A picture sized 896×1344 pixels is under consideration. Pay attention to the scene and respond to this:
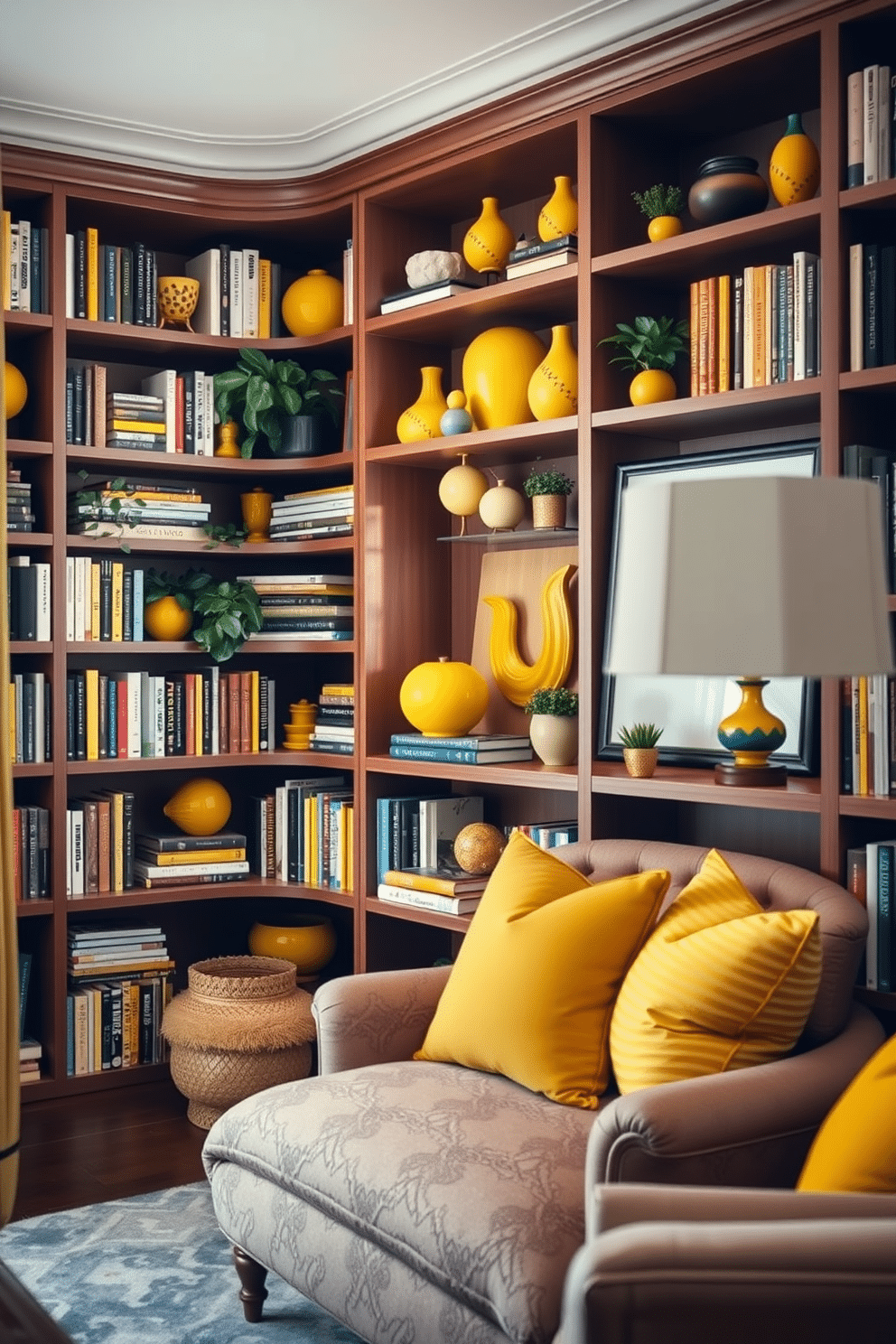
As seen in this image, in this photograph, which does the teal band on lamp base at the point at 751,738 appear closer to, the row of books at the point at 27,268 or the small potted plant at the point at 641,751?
the small potted plant at the point at 641,751

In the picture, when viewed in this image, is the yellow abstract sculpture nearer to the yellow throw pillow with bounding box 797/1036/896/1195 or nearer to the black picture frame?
the black picture frame

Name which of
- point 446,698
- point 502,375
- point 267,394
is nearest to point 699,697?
point 446,698

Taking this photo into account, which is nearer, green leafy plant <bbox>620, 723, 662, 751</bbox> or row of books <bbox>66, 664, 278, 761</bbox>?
green leafy plant <bbox>620, 723, 662, 751</bbox>

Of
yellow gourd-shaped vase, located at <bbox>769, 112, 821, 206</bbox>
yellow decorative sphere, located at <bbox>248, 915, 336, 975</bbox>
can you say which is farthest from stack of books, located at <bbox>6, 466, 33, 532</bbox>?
yellow gourd-shaped vase, located at <bbox>769, 112, 821, 206</bbox>

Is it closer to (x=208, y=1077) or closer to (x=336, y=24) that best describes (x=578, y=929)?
(x=208, y=1077)

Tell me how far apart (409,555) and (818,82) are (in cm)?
168

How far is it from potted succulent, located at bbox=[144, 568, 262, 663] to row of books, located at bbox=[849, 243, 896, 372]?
204cm

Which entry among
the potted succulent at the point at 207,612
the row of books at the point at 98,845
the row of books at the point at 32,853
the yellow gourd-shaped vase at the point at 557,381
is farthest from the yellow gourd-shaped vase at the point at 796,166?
the row of books at the point at 32,853

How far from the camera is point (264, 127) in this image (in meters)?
3.86

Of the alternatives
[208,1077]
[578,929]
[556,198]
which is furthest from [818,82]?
[208,1077]

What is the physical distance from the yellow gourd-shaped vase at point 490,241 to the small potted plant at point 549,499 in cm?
60

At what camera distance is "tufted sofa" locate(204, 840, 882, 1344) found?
2.03 m

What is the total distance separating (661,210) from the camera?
3.23m

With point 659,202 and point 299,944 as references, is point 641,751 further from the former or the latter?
point 299,944
